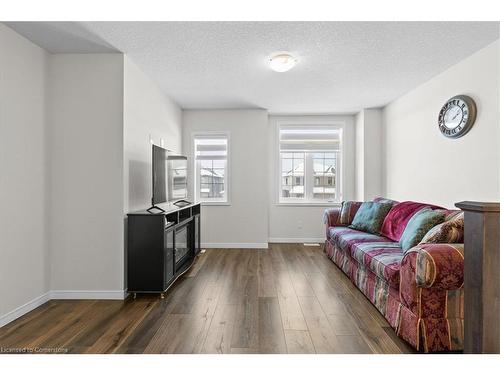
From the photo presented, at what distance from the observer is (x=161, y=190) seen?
3.38 metres

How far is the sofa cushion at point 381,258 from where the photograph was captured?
7.76 feet

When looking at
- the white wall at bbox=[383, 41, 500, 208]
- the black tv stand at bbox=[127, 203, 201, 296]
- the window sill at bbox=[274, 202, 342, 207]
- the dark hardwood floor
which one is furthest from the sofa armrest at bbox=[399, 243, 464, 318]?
the window sill at bbox=[274, 202, 342, 207]

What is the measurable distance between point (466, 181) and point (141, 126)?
3.60m

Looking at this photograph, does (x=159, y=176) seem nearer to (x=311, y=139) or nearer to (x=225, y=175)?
(x=225, y=175)

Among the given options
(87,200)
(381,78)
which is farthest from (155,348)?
(381,78)

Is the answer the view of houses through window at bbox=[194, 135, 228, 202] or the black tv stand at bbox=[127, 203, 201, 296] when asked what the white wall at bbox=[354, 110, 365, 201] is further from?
the black tv stand at bbox=[127, 203, 201, 296]

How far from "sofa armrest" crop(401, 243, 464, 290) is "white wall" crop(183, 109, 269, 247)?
3440 millimetres

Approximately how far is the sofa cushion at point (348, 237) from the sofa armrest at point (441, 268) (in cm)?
148

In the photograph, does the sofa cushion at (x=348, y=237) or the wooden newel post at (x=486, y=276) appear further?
the sofa cushion at (x=348, y=237)

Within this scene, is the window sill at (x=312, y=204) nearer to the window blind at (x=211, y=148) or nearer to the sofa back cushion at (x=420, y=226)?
the window blind at (x=211, y=148)

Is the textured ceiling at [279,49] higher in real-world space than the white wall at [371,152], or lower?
higher

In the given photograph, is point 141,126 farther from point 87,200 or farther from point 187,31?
point 187,31

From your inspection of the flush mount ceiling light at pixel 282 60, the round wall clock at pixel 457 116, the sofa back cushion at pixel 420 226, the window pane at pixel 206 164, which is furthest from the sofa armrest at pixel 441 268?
the window pane at pixel 206 164

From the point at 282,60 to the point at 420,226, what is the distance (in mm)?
2058
